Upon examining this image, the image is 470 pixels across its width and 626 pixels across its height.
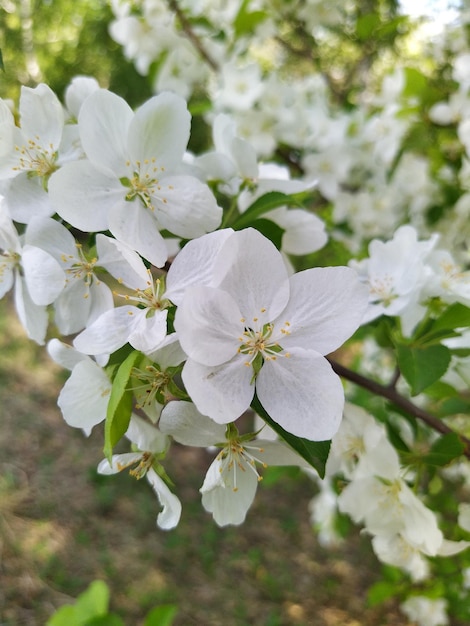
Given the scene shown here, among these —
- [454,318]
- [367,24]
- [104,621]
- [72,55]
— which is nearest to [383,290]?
[454,318]

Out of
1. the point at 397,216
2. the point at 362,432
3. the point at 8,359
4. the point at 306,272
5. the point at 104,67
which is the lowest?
the point at 8,359

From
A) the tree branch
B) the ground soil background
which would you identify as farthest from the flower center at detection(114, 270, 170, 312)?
the ground soil background

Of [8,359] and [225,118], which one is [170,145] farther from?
[8,359]

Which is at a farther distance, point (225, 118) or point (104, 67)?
point (104, 67)

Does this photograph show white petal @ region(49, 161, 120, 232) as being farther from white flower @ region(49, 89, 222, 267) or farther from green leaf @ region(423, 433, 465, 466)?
green leaf @ region(423, 433, 465, 466)

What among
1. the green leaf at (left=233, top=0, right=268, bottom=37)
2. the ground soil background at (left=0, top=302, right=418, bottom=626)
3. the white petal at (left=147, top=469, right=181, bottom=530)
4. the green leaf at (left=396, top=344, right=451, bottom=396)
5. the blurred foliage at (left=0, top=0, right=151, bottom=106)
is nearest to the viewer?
the white petal at (left=147, top=469, right=181, bottom=530)

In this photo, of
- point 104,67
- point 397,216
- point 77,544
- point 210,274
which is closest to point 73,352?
point 210,274
